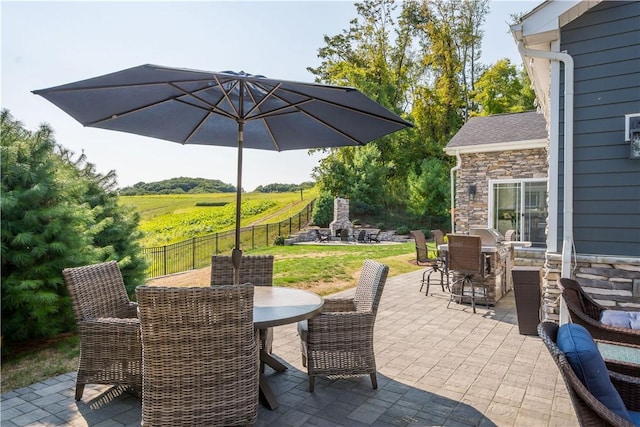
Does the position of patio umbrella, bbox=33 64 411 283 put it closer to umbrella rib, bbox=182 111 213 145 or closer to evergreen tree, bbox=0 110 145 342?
Answer: umbrella rib, bbox=182 111 213 145

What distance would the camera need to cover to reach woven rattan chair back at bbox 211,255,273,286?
379 cm

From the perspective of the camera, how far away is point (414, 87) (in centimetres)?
2692

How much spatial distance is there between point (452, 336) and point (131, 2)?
541 centimetres

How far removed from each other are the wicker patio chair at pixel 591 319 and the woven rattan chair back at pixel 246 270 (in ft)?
8.37

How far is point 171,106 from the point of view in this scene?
3.50 m

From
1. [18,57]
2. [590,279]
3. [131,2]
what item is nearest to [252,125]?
[131,2]

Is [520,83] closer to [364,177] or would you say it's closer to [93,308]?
[364,177]

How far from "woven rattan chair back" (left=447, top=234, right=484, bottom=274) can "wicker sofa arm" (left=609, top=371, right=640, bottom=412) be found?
11.8 ft

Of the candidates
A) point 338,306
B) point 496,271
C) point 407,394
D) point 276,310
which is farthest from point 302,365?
point 496,271

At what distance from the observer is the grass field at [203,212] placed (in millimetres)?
22641

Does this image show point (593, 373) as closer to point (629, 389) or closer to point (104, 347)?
point (629, 389)

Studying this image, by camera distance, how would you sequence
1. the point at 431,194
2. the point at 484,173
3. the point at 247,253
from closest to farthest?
the point at 484,173 → the point at 247,253 → the point at 431,194

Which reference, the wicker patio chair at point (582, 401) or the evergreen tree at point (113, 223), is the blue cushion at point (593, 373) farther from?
the evergreen tree at point (113, 223)

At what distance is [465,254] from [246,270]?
3.36m
